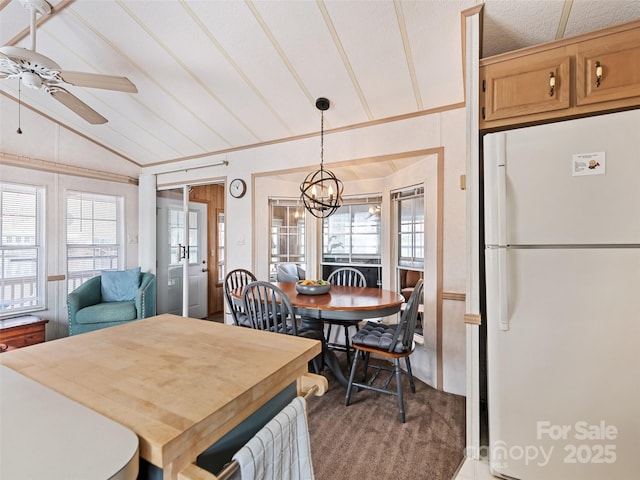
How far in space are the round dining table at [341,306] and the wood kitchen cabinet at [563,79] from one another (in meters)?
1.42

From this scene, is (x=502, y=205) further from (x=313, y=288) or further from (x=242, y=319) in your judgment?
(x=242, y=319)

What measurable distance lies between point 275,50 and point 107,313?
142 inches

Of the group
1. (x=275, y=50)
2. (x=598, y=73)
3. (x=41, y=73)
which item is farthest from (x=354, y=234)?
(x=41, y=73)

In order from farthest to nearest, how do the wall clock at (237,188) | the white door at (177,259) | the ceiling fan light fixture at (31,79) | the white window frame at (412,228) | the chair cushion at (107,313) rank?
1. the white door at (177,259)
2. the wall clock at (237,188)
3. the chair cushion at (107,313)
4. the white window frame at (412,228)
5. the ceiling fan light fixture at (31,79)

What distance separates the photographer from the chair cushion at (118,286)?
4.19m

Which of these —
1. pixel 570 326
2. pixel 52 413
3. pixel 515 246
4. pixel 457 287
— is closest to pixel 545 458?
pixel 570 326

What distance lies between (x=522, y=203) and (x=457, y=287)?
1.22m

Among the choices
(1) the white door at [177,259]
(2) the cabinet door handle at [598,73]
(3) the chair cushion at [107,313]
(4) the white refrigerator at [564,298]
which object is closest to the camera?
(4) the white refrigerator at [564,298]

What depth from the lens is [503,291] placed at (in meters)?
1.62

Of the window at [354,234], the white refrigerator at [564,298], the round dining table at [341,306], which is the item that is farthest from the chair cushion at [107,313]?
the white refrigerator at [564,298]

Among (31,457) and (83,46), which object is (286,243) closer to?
(83,46)

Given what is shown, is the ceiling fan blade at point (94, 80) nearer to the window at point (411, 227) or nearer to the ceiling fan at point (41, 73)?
the ceiling fan at point (41, 73)

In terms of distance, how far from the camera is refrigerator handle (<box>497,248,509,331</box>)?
Result: 5.33ft

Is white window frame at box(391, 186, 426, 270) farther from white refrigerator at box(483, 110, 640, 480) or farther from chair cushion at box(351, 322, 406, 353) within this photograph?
white refrigerator at box(483, 110, 640, 480)
